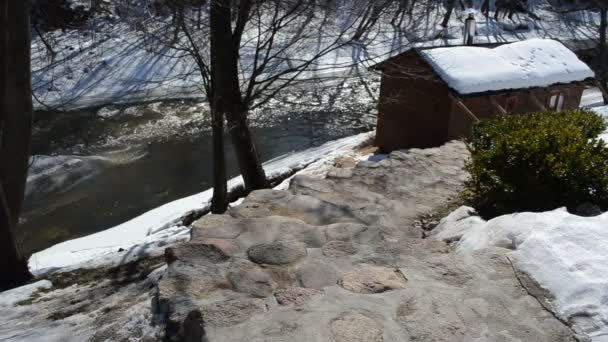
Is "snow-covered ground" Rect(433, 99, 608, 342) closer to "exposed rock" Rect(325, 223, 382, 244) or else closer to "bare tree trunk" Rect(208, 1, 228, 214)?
"exposed rock" Rect(325, 223, 382, 244)

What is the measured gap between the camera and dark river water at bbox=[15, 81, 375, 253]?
42.9 feet

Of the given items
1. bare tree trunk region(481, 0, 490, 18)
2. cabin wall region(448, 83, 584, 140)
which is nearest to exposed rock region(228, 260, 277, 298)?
cabin wall region(448, 83, 584, 140)

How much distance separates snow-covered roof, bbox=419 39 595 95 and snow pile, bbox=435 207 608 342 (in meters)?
7.33

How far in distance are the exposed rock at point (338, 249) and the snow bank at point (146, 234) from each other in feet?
13.6

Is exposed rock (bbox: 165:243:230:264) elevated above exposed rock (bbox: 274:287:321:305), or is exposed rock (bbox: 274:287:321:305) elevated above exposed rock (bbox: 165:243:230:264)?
exposed rock (bbox: 165:243:230:264)

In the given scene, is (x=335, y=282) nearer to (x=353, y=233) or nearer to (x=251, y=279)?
(x=251, y=279)

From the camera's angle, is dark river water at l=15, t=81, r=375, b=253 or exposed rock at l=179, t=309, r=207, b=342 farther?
dark river water at l=15, t=81, r=375, b=253

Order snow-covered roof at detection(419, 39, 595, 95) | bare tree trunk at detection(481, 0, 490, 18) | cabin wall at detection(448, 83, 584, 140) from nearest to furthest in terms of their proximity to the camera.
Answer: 1. snow-covered roof at detection(419, 39, 595, 95)
2. cabin wall at detection(448, 83, 584, 140)
3. bare tree trunk at detection(481, 0, 490, 18)

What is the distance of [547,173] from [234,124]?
6.00 metres

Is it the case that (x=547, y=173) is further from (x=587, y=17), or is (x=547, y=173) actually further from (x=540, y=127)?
(x=587, y=17)

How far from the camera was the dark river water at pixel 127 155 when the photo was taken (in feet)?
42.9

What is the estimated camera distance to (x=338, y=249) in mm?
3652

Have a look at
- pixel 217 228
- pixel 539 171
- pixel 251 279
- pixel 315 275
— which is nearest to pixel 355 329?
pixel 315 275

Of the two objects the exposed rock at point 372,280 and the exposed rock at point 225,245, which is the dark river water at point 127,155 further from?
the exposed rock at point 372,280
